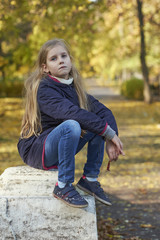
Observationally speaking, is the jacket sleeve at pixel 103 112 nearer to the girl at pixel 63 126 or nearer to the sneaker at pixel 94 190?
the girl at pixel 63 126

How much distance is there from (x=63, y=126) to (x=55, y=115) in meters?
0.18

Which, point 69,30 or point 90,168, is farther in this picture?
point 69,30

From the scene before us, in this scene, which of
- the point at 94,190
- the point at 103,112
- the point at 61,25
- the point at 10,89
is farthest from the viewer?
the point at 10,89

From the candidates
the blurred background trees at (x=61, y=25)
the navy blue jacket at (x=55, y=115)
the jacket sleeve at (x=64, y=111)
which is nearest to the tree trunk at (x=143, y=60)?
the blurred background trees at (x=61, y=25)

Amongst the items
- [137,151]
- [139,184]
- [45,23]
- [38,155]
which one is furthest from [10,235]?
[45,23]

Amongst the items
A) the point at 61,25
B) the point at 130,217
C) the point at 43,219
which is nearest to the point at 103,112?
the point at 43,219

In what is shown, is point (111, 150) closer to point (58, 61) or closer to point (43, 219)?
point (43, 219)

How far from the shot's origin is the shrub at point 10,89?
26978 mm

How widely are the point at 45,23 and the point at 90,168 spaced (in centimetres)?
1033

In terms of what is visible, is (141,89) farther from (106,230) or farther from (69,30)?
(106,230)

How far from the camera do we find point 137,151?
8.81 metres

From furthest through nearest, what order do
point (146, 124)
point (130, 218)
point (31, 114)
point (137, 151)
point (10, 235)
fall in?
1. point (146, 124)
2. point (137, 151)
3. point (130, 218)
4. point (31, 114)
5. point (10, 235)

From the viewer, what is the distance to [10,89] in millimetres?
27625

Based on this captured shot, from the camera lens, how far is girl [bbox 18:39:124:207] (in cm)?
295
